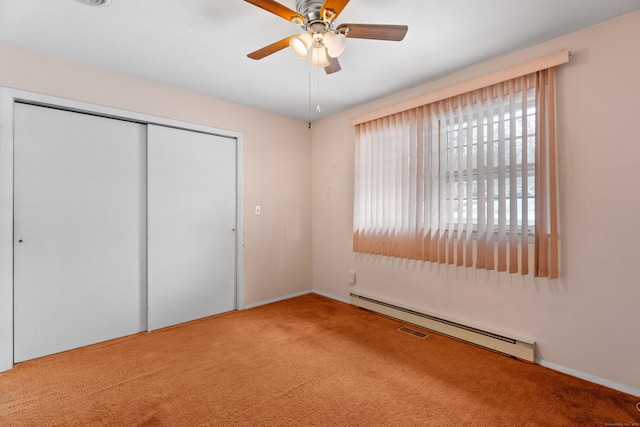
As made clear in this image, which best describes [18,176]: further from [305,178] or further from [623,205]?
[623,205]

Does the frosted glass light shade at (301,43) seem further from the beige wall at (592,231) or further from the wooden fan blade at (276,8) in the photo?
the beige wall at (592,231)

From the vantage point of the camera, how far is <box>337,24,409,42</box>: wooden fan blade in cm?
166

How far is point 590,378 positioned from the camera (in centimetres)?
207

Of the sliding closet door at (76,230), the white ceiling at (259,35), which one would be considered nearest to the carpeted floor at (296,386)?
the sliding closet door at (76,230)

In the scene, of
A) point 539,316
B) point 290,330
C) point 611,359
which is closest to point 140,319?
point 290,330

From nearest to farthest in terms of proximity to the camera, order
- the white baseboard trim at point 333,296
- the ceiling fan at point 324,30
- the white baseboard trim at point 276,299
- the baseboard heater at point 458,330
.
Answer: the ceiling fan at point 324,30, the baseboard heater at point 458,330, the white baseboard trim at point 276,299, the white baseboard trim at point 333,296

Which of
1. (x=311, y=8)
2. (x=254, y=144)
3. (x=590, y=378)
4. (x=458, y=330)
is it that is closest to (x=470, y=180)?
(x=458, y=330)

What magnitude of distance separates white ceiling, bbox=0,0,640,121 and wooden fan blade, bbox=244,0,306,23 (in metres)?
0.25

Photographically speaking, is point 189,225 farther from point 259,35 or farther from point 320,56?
point 320,56

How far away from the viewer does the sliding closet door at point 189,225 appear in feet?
9.78

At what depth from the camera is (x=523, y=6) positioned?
6.09 feet

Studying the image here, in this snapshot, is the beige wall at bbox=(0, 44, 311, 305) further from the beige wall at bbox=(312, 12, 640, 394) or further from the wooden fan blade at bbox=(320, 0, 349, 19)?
the beige wall at bbox=(312, 12, 640, 394)

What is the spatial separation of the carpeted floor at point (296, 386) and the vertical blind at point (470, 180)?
0.83m

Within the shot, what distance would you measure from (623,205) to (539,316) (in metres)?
0.96
